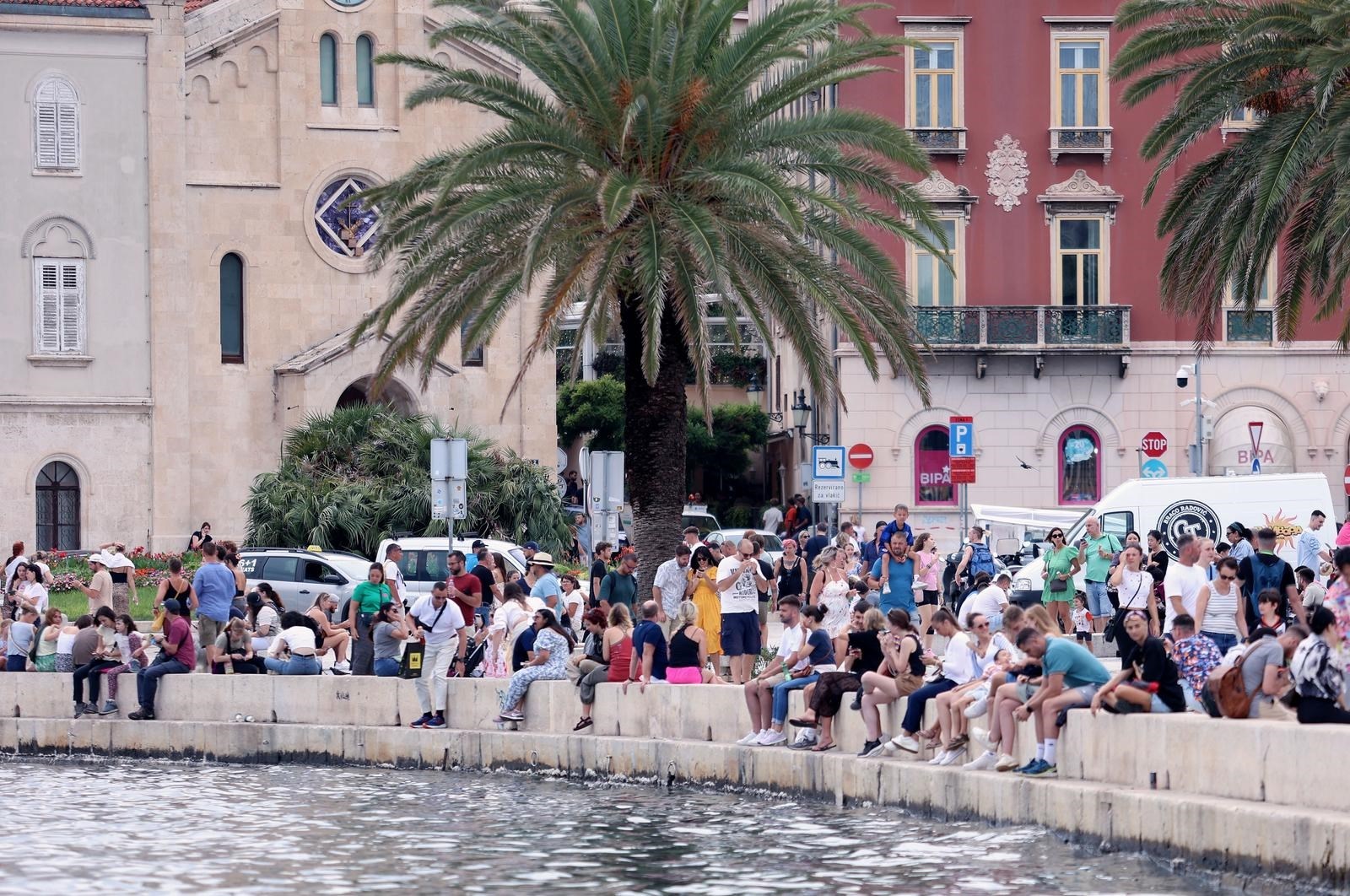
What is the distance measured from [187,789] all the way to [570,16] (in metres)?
9.48

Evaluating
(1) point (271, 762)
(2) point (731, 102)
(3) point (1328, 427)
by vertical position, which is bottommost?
(1) point (271, 762)

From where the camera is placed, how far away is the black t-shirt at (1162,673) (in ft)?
53.5

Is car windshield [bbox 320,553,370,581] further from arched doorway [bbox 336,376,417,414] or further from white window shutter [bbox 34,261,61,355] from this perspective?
white window shutter [bbox 34,261,61,355]

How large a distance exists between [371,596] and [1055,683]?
10.6 meters

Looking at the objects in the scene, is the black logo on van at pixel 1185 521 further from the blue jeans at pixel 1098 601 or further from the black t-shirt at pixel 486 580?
the black t-shirt at pixel 486 580

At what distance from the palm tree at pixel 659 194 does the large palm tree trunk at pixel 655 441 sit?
0.09 feet

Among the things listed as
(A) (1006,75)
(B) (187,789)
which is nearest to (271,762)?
(B) (187,789)

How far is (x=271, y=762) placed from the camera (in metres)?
24.7

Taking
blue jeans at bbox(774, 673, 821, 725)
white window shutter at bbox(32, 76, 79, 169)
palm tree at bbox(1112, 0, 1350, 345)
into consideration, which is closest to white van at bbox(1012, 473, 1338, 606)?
palm tree at bbox(1112, 0, 1350, 345)

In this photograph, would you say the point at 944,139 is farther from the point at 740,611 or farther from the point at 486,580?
the point at 740,611

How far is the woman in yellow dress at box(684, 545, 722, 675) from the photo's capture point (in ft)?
74.9

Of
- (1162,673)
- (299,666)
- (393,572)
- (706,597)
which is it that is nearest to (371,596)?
(299,666)

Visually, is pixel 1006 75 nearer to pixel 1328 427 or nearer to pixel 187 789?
pixel 1328 427

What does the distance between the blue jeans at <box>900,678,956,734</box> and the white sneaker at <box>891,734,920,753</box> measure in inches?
2.6
